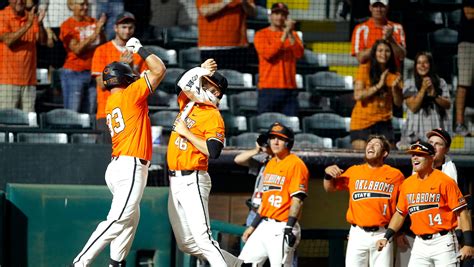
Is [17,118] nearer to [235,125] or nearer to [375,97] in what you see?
[235,125]

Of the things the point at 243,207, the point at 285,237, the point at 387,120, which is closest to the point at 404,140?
the point at 387,120

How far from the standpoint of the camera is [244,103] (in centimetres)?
1170

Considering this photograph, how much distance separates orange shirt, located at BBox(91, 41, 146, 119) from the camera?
10297 mm

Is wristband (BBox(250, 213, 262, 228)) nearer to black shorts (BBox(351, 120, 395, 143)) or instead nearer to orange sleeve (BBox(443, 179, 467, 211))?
orange sleeve (BBox(443, 179, 467, 211))

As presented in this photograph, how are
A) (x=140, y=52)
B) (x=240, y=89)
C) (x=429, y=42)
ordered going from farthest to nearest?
(x=429, y=42)
(x=240, y=89)
(x=140, y=52)

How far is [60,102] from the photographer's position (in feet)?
37.4

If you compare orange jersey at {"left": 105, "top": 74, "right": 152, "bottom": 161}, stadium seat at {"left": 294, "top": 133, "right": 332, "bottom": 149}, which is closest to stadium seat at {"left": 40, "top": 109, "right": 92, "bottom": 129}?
stadium seat at {"left": 294, "top": 133, "right": 332, "bottom": 149}

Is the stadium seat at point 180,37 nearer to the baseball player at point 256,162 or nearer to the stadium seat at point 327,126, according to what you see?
the stadium seat at point 327,126

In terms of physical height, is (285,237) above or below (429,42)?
below

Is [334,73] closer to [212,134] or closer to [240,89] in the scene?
[240,89]

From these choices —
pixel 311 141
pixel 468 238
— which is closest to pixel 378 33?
pixel 311 141

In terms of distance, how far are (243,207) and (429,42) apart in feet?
14.3

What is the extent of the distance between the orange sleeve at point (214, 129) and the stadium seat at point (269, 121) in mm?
3464

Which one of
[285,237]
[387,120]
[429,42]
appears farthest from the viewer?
[429,42]
